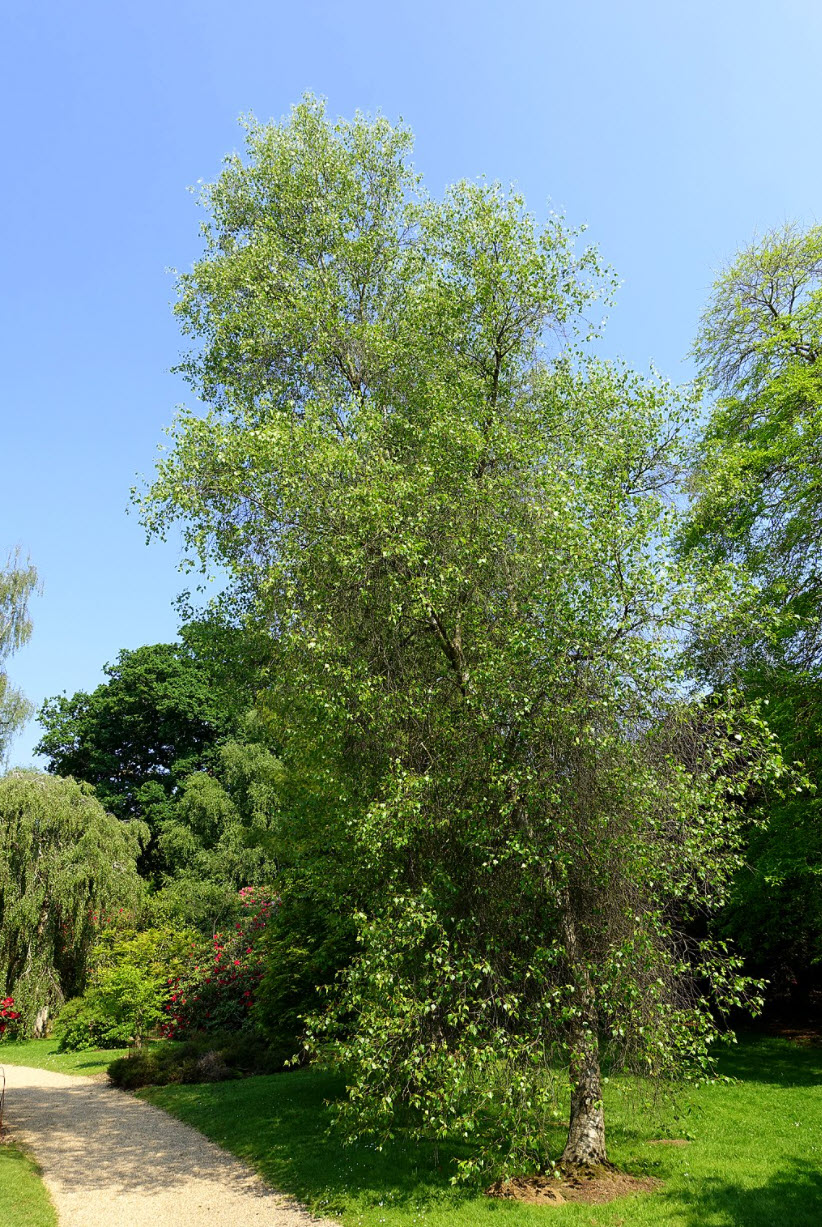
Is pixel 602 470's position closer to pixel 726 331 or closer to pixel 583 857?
pixel 583 857

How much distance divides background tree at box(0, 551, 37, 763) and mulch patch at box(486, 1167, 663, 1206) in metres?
23.4

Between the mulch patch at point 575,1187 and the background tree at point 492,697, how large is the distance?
0.27 metres

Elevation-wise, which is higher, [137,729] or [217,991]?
[137,729]

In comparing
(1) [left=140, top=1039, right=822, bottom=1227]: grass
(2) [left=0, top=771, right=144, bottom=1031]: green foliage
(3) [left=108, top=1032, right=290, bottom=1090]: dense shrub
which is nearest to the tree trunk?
(1) [left=140, top=1039, right=822, bottom=1227]: grass

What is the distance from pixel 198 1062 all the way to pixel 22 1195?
8.52 m

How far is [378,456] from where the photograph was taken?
9.73 metres

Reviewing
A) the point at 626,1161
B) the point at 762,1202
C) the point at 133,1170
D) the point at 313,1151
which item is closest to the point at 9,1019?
the point at 133,1170

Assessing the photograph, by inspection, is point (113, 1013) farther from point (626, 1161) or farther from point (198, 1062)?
point (626, 1161)

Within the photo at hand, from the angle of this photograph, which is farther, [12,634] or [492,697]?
[12,634]

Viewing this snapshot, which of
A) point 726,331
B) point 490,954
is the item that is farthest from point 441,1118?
point 726,331

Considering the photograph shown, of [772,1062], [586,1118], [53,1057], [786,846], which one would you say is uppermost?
[786,846]

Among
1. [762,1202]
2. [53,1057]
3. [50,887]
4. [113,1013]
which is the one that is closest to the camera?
[762,1202]

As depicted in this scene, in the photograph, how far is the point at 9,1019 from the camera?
22672mm

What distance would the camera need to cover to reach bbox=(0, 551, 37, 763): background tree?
2681 centimetres
